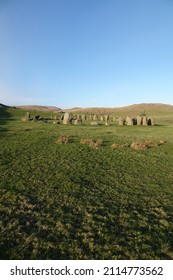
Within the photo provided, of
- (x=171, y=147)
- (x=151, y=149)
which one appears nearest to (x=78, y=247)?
(x=151, y=149)

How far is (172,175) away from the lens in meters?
19.0

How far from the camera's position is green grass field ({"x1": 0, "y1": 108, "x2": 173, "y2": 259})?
9.30 meters

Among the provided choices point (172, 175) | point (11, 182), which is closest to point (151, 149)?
point (172, 175)

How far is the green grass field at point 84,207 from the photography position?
30.5 feet

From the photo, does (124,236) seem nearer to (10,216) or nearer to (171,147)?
(10,216)

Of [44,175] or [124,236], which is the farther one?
[44,175]

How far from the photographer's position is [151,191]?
15.5 metres

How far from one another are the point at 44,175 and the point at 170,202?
8.19 meters

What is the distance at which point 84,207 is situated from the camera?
12.7 m
